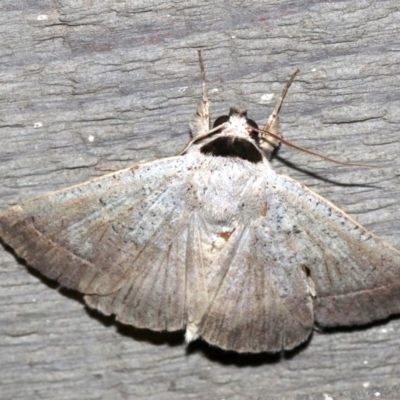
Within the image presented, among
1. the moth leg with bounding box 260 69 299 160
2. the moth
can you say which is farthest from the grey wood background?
the moth

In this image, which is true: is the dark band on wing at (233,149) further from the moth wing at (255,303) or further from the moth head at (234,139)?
the moth wing at (255,303)

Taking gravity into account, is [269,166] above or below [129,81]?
below

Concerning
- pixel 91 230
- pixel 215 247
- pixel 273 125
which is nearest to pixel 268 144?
pixel 273 125

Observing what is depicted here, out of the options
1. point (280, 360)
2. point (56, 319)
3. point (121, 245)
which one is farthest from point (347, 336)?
point (56, 319)

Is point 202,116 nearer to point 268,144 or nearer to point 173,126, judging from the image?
point 173,126

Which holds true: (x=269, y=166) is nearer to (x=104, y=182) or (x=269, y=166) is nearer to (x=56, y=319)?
(x=104, y=182)

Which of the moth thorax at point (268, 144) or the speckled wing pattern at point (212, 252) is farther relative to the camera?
the moth thorax at point (268, 144)

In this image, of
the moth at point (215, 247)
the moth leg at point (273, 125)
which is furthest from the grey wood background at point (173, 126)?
the moth at point (215, 247)
